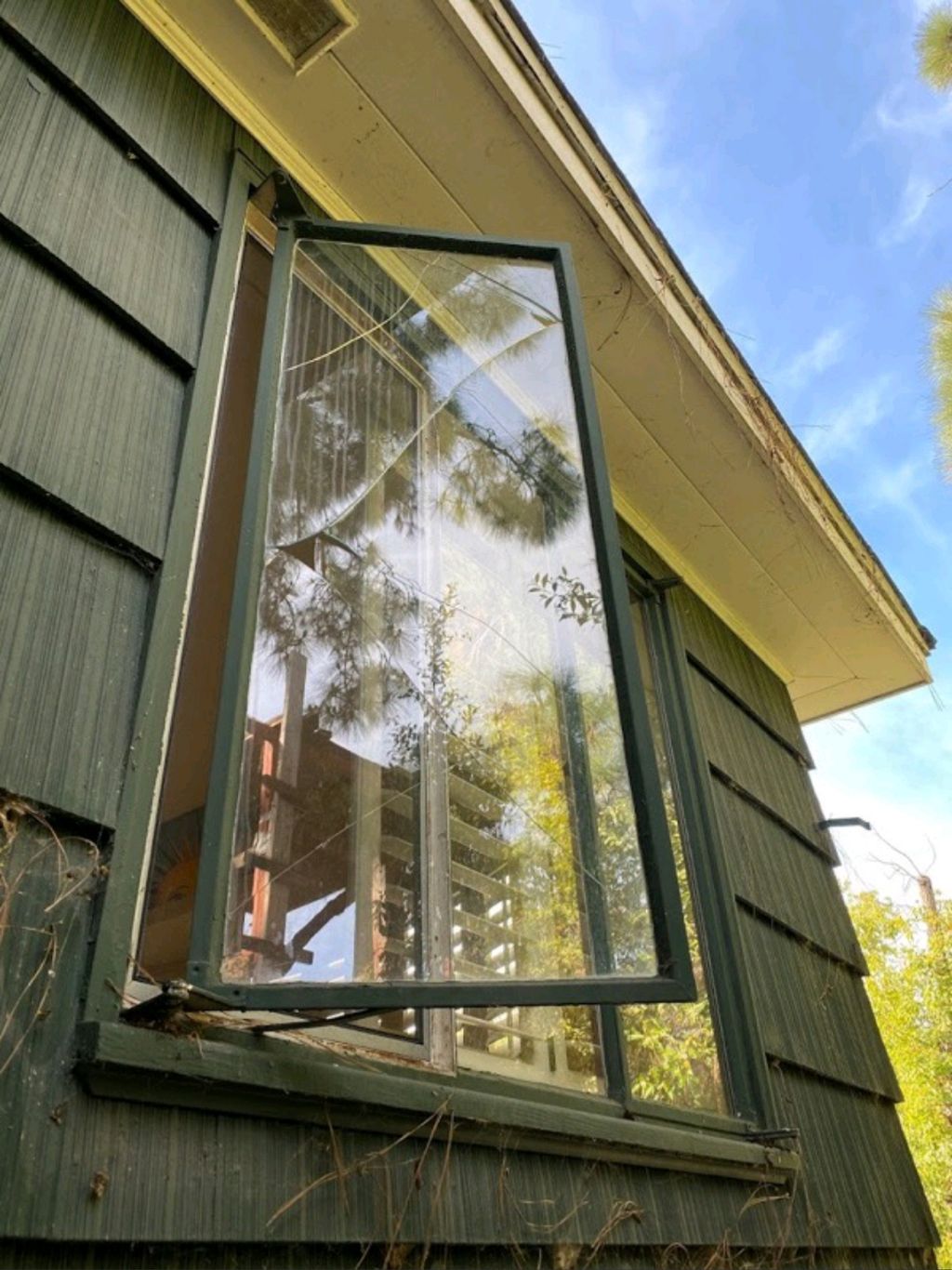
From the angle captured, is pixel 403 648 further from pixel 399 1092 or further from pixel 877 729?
pixel 877 729

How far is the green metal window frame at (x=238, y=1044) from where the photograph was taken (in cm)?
103

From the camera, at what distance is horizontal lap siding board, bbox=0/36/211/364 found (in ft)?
4.58

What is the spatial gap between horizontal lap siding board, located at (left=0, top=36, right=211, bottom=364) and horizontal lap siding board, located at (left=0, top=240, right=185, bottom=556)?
68 millimetres

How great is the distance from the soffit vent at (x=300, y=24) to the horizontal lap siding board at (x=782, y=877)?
2169 mm

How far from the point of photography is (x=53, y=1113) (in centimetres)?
92

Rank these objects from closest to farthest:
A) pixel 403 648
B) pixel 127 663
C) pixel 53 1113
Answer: pixel 53 1113, pixel 127 663, pixel 403 648

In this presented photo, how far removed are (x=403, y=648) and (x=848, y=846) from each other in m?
2.93

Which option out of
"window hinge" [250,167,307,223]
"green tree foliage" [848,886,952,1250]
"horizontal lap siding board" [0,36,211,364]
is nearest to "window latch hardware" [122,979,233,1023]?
"horizontal lap siding board" [0,36,211,364]

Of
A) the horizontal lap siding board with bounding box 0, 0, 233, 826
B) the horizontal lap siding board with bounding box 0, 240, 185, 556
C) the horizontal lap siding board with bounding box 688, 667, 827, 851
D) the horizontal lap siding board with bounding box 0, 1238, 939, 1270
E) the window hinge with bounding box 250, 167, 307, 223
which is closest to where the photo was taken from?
the horizontal lap siding board with bounding box 0, 1238, 939, 1270

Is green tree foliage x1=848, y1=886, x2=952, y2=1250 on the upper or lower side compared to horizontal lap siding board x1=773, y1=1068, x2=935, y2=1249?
upper

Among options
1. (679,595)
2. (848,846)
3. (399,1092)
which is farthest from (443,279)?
(848,846)

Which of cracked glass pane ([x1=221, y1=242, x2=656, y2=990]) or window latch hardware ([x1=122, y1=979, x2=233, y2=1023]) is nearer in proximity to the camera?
window latch hardware ([x1=122, y1=979, x2=233, y2=1023])

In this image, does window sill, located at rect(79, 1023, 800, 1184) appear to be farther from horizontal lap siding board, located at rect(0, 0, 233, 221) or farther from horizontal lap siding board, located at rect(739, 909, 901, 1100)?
horizontal lap siding board, located at rect(0, 0, 233, 221)

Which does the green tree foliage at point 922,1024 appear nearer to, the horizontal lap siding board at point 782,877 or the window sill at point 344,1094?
the horizontal lap siding board at point 782,877
